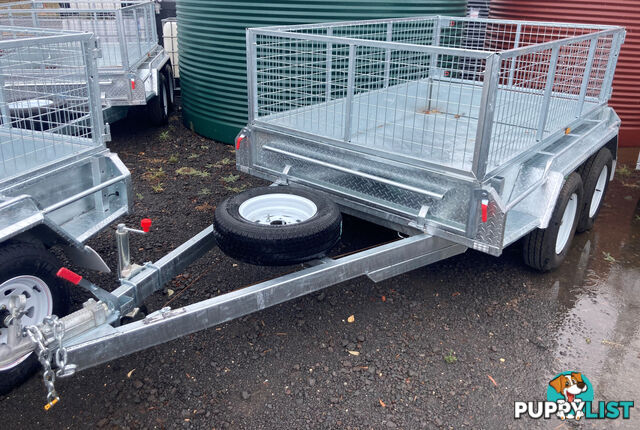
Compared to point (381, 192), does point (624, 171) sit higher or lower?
lower

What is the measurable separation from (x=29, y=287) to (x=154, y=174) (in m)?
3.80

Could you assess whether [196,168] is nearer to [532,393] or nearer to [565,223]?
[565,223]

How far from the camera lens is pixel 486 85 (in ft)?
10.4

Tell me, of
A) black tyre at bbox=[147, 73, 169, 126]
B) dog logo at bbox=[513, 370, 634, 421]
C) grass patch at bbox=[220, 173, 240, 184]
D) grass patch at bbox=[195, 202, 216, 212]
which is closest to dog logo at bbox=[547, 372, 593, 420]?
dog logo at bbox=[513, 370, 634, 421]

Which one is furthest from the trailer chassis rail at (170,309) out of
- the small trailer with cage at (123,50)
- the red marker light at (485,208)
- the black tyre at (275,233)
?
the small trailer with cage at (123,50)

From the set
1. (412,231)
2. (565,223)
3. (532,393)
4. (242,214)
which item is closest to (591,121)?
(565,223)

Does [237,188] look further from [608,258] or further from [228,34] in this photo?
[608,258]

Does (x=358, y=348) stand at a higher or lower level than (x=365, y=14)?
lower

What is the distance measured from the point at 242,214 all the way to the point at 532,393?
219 centimetres

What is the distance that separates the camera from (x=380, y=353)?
3602 millimetres

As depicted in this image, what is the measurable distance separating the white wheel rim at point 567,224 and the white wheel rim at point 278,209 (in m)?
2.27

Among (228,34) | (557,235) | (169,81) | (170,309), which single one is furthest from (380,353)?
(169,81)

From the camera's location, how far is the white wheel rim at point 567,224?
15.3 feet

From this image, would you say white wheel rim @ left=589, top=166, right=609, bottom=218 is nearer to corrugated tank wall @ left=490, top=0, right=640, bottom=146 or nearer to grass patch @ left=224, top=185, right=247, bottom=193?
corrugated tank wall @ left=490, top=0, right=640, bottom=146
